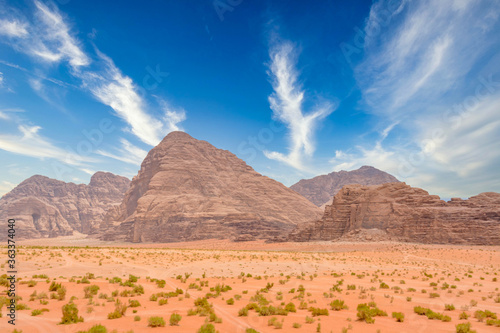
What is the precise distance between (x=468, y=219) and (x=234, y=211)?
248 ft

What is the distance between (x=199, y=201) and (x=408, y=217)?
77255 mm

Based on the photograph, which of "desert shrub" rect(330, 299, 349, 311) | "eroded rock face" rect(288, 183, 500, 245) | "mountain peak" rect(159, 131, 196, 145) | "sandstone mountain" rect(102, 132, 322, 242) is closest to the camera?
"desert shrub" rect(330, 299, 349, 311)

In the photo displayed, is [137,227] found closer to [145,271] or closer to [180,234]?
[180,234]

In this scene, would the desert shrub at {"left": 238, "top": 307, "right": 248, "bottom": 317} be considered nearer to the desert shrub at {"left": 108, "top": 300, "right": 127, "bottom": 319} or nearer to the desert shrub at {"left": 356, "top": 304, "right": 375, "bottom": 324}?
the desert shrub at {"left": 356, "top": 304, "right": 375, "bottom": 324}

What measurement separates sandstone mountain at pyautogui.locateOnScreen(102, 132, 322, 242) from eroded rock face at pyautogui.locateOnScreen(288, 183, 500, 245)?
28159 mm

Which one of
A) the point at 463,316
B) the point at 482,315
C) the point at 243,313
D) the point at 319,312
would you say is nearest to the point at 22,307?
the point at 243,313

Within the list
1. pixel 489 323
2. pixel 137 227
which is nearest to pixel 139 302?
pixel 489 323

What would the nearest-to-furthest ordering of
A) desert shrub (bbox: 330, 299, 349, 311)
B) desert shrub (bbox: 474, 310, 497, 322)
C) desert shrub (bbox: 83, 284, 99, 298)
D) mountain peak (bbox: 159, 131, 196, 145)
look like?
desert shrub (bbox: 474, 310, 497, 322)
desert shrub (bbox: 330, 299, 349, 311)
desert shrub (bbox: 83, 284, 99, 298)
mountain peak (bbox: 159, 131, 196, 145)

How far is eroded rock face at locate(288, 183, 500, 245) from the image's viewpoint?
2333 inches

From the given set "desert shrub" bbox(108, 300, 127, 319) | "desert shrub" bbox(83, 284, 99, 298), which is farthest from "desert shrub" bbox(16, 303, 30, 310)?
"desert shrub" bbox(108, 300, 127, 319)

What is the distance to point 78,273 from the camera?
72.4 feet

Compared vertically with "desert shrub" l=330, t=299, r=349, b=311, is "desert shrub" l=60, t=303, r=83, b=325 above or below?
below

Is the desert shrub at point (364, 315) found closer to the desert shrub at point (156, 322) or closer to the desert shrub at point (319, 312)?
the desert shrub at point (319, 312)

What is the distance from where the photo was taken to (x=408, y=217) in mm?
66562
